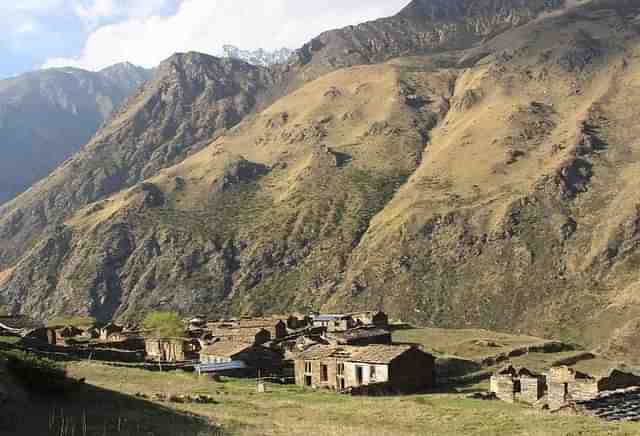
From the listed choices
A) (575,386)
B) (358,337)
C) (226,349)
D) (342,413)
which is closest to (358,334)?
(358,337)

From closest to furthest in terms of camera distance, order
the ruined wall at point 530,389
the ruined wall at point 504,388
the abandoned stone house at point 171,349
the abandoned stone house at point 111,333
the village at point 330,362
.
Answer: the village at point 330,362 < the ruined wall at point 530,389 < the ruined wall at point 504,388 < the abandoned stone house at point 171,349 < the abandoned stone house at point 111,333

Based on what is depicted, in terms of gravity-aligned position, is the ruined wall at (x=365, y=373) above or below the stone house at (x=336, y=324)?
below

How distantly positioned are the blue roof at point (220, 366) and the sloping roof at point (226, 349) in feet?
5.74

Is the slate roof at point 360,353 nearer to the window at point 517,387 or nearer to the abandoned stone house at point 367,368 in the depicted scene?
the abandoned stone house at point 367,368

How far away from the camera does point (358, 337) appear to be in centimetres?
7931

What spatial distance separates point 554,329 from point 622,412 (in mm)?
100570

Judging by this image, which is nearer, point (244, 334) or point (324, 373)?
point (324, 373)

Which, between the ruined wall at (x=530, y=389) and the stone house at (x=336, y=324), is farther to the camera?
the stone house at (x=336, y=324)

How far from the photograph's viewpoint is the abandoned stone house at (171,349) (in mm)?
78375

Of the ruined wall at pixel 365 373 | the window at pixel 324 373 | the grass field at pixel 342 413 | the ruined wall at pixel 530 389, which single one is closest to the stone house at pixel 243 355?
the window at pixel 324 373

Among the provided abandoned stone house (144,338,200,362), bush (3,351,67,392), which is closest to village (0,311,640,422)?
abandoned stone house (144,338,200,362)

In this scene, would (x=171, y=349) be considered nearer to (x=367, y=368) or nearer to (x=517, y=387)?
(x=367, y=368)

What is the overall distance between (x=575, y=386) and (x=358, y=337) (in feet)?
118

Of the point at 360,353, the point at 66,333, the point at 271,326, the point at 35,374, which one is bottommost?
the point at 360,353
